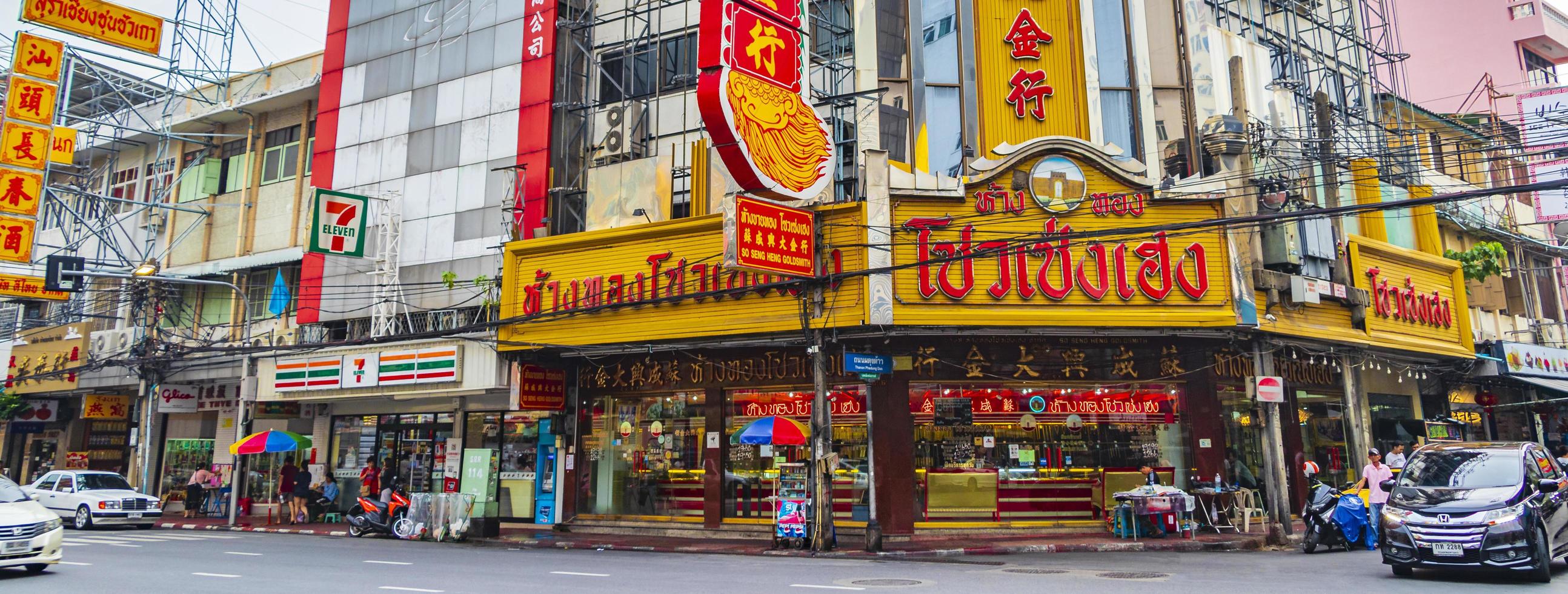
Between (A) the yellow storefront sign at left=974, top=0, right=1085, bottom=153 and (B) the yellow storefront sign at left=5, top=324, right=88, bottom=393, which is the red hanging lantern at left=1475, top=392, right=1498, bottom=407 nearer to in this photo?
(A) the yellow storefront sign at left=974, top=0, right=1085, bottom=153

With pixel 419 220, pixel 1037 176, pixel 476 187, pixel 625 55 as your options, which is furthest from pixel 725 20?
pixel 419 220

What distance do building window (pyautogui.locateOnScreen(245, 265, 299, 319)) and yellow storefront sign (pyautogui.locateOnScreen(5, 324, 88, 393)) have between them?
22.5ft

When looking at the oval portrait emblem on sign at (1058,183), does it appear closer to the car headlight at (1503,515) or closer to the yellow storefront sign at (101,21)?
the car headlight at (1503,515)

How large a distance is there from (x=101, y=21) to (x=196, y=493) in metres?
16.3

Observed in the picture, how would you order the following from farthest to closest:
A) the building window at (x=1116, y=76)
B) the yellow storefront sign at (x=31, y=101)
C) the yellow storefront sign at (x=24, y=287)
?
the yellow storefront sign at (x=31, y=101) → the yellow storefront sign at (x=24, y=287) → the building window at (x=1116, y=76)

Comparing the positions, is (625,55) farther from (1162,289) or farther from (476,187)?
(1162,289)

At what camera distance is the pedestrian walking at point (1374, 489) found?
17.8 metres

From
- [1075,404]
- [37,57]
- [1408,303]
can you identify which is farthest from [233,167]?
[1408,303]

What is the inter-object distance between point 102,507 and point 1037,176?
25.6 m

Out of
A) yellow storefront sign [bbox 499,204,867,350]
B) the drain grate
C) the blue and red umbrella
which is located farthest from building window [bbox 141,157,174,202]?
the drain grate

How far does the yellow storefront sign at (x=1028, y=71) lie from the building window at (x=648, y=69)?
27.0 feet

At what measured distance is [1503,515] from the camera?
12539mm

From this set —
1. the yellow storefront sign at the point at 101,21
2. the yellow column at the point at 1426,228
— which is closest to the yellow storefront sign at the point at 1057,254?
the yellow column at the point at 1426,228

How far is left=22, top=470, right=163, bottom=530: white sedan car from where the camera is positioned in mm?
26531
